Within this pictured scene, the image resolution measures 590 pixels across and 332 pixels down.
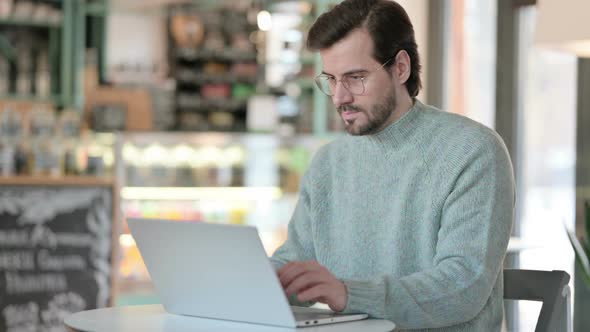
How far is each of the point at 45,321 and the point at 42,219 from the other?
0.46 metres

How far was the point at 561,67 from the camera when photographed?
13.0 ft

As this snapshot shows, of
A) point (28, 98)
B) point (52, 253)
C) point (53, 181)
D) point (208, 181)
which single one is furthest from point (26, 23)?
point (52, 253)

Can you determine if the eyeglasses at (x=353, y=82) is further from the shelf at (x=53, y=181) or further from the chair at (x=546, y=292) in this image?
the shelf at (x=53, y=181)

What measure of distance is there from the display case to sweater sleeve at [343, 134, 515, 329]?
14.0 feet

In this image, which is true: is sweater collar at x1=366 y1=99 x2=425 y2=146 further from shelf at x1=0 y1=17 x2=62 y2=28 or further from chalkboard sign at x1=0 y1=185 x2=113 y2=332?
shelf at x1=0 y1=17 x2=62 y2=28

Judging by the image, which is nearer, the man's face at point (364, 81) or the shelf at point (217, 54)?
the man's face at point (364, 81)

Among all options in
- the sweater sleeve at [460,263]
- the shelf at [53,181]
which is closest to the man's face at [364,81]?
the sweater sleeve at [460,263]

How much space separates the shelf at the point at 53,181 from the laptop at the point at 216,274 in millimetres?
2549

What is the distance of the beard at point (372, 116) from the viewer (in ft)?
6.89

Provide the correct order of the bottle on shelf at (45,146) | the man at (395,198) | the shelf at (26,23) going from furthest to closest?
the shelf at (26,23) → the bottle on shelf at (45,146) → the man at (395,198)

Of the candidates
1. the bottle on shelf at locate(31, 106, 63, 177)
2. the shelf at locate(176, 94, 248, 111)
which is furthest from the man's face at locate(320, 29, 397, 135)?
the shelf at locate(176, 94, 248, 111)

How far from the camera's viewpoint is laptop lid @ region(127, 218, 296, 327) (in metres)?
1.65

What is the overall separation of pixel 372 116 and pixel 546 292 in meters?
0.54

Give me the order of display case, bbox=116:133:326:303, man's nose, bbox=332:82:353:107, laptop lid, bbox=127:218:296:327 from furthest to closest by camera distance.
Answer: display case, bbox=116:133:326:303, man's nose, bbox=332:82:353:107, laptop lid, bbox=127:218:296:327
